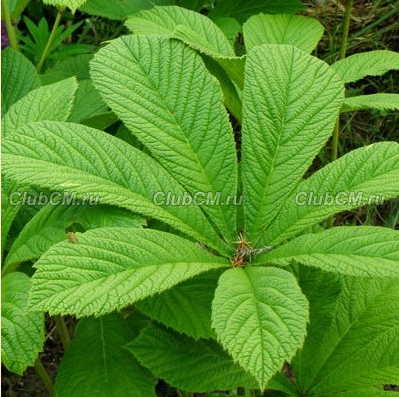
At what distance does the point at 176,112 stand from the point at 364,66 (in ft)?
1.82

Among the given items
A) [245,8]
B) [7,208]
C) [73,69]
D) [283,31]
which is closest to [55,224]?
[7,208]

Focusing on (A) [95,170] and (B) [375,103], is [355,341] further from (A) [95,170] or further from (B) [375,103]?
(A) [95,170]

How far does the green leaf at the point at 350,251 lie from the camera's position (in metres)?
0.97

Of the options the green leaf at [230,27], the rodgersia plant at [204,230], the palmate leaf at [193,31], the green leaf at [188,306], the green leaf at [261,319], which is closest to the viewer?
the green leaf at [261,319]

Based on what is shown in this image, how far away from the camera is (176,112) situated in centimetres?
119

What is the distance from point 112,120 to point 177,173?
17.0 inches

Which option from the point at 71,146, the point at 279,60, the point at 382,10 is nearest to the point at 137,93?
the point at 71,146

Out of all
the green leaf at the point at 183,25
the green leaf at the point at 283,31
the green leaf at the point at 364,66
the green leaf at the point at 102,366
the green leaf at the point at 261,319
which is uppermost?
the green leaf at the point at 183,25

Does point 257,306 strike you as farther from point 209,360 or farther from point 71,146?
point 71,146

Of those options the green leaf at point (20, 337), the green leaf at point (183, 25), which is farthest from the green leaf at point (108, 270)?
the green leaf at point (183, 25)

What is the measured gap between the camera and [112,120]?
1.53m

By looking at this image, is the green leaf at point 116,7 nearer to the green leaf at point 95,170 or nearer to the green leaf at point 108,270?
the green leaf at point 95,170

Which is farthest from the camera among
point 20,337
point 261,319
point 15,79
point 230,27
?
point 230,27

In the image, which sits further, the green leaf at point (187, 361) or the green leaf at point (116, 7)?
the green leaf at point (116, 7)
